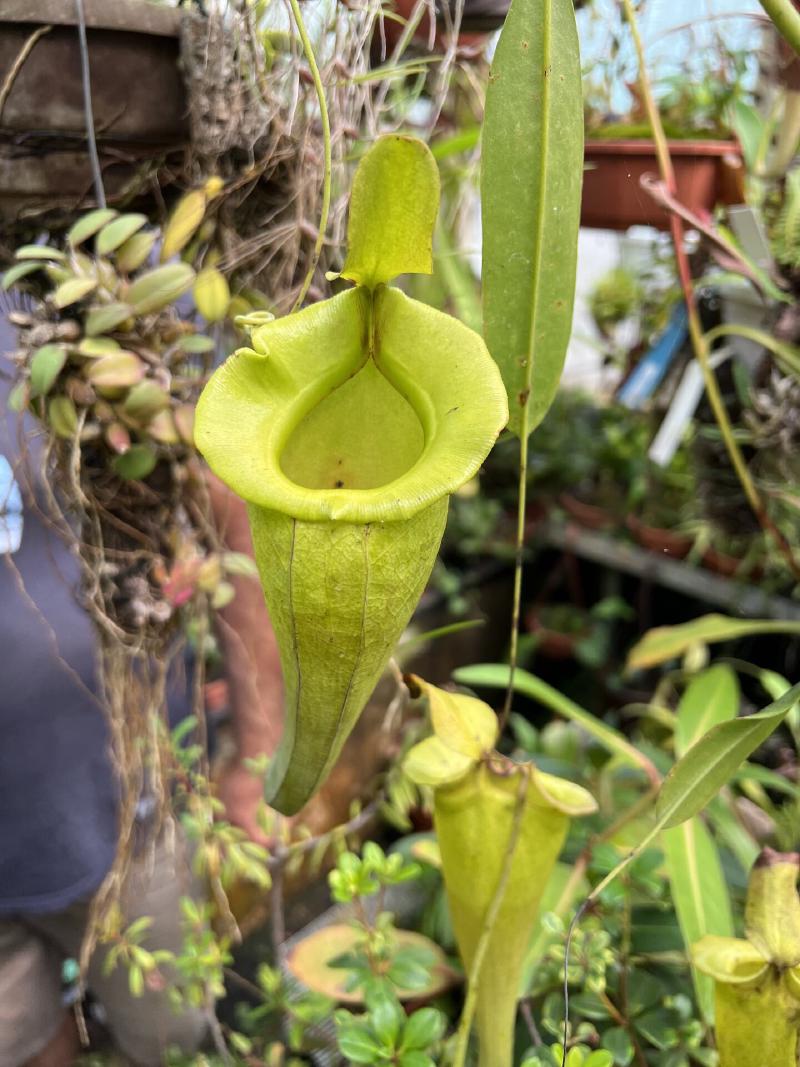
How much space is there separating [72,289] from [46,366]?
59 millimetres

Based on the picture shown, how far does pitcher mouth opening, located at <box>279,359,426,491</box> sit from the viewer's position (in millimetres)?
398

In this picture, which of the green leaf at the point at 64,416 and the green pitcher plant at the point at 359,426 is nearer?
the green pitcher plant at the point at 359,426

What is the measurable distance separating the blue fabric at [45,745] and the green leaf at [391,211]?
0.66m

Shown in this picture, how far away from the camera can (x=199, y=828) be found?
2.51 feet

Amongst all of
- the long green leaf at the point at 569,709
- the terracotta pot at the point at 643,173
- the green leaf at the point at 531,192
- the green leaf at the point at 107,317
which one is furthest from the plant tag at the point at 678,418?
the green leaf at the point at 107,317

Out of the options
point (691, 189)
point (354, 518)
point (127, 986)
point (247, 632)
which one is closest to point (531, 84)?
point (354, 518)

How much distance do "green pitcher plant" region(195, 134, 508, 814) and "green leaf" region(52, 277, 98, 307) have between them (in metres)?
0.23

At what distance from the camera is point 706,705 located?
800 millimetres

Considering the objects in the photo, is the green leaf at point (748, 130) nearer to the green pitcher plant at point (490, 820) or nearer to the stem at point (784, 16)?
the stem at point (784, 16)

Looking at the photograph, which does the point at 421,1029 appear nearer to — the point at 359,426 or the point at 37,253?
the point at 359,426

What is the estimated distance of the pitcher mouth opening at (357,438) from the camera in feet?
1.31

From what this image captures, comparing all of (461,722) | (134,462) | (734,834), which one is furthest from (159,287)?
(734,834)

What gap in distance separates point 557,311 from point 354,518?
17 centimetres

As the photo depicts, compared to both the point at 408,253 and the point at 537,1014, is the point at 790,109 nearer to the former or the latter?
the point at 408,253
